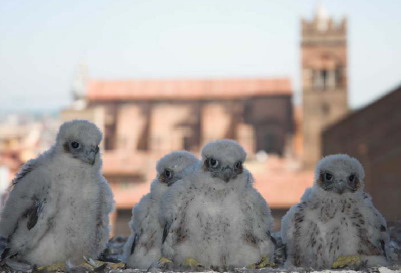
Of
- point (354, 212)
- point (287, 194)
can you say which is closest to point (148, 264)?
point (354, 212)

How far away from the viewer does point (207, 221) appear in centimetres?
258

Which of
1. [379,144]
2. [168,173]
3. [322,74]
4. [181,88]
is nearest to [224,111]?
[181,88]

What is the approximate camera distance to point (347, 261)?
2.65m

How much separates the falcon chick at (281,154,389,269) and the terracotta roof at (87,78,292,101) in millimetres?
37370

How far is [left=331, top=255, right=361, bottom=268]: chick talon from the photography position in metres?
2.63

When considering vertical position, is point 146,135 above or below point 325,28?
below

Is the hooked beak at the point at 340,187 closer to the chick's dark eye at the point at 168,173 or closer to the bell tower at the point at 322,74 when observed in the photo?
the chick's dark eye at the point at 168,173

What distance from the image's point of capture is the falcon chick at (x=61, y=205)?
2.64 m

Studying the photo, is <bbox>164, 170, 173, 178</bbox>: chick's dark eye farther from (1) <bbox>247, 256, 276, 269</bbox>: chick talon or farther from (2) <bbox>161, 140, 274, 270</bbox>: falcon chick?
(1) <bbox>247, 256, 276, 269</bbox>: chick talon

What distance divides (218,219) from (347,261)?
634 millimetres

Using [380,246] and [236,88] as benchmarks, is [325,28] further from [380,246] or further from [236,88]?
[380,246]

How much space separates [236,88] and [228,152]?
38378 millimetres

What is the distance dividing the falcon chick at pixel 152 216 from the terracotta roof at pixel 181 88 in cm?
3728

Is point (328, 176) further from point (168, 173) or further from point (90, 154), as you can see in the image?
point (90, 154)
